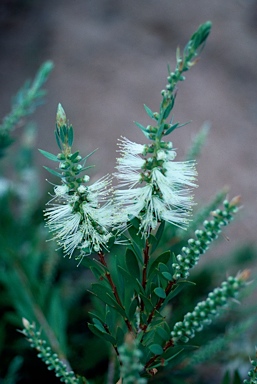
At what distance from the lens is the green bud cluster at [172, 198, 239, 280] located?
0.49 m

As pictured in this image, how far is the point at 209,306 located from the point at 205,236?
8 cm

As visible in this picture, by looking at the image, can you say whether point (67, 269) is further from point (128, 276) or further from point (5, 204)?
point (128, 276)

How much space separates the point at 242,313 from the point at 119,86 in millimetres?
2529

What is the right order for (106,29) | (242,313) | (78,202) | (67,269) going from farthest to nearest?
(106,29)
(67,269)
(242,313)
(78,202)

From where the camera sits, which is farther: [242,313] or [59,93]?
[59,93]

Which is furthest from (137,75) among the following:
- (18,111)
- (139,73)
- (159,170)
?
(159,170)

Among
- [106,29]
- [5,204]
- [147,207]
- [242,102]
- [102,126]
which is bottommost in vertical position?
[147,207]

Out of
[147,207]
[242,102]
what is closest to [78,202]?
[147,207]

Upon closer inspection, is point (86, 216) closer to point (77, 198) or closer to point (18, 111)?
point (77, 198)

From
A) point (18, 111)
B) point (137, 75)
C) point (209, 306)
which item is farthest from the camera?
point (137, 75)

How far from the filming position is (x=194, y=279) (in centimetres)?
169

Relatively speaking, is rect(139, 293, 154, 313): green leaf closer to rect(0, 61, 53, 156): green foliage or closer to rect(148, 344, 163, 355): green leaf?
rect(148, 344, 163, 355): green leaf

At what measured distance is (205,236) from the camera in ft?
1.66

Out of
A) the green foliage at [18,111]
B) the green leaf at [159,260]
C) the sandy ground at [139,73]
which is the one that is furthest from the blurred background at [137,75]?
the green leaf at [159,260]
